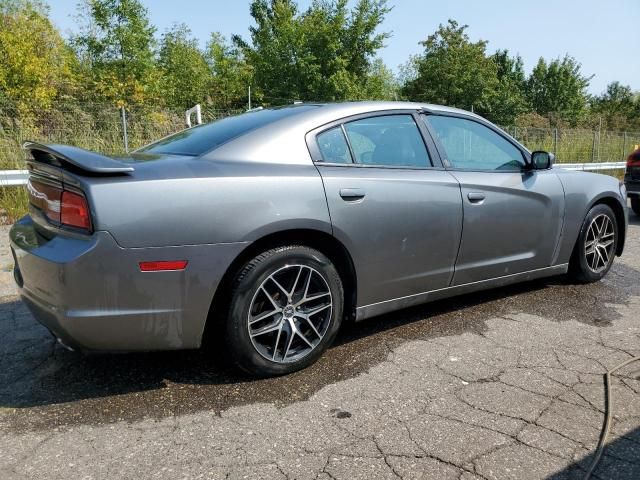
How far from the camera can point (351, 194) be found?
2994mm

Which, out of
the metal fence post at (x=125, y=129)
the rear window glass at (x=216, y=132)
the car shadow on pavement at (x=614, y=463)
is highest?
the metal fence post at (x=125, y=129)

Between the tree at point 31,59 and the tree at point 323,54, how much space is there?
9.22m

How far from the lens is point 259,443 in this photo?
226 cm

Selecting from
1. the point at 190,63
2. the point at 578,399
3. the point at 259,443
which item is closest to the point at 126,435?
the point at 259,443

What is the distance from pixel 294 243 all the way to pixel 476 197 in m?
1.41

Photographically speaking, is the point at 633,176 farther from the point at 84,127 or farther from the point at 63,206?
the point at 84,127

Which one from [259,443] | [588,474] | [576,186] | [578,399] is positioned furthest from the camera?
[576,186]

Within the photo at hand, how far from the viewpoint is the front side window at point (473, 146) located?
370cm

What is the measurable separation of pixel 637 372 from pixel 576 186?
182 centimetres

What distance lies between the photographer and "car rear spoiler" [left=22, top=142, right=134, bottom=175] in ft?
7.75

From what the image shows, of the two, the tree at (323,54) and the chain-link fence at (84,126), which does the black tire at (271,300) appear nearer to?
the chain-link fence at (84,126)

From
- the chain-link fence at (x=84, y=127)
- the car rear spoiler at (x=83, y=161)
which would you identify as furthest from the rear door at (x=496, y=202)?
the chain-link fence at (x=84, y=127)

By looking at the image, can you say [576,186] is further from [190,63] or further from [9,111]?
[190,63]

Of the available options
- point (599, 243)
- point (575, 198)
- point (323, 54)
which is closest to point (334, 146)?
point (575, 198)
